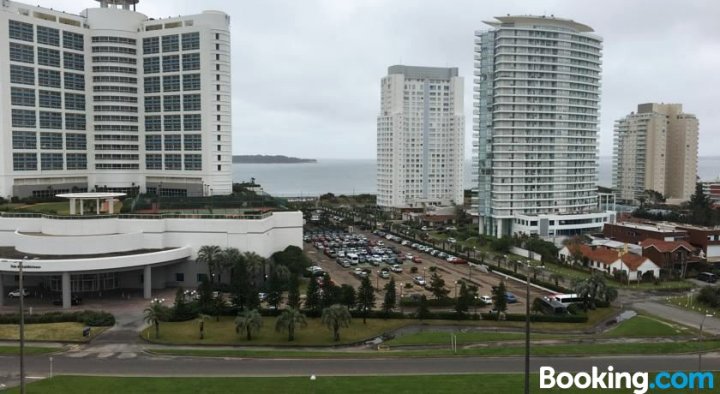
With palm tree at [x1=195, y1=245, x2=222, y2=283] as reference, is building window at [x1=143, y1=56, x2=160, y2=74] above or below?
above

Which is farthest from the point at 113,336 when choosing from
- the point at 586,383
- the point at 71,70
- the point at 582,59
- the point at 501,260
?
the point at 582,59

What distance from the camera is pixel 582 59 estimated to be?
102 metres

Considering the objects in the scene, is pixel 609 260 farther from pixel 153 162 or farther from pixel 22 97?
pixel 22 97

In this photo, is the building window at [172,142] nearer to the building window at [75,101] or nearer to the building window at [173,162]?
the building window at [173,162]

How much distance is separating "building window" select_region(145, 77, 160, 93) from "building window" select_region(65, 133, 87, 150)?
44.8ft

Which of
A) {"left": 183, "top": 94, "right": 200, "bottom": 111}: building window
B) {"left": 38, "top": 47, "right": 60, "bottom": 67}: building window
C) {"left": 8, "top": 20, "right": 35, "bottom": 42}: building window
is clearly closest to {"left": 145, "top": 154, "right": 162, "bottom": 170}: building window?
{"left": 183, "top": 94, "right": 200, "bottom": 111}: building window

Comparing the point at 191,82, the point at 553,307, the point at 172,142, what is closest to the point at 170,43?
the point at 191,82

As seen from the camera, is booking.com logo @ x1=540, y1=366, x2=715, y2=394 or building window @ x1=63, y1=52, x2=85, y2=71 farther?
building window @ x1=63, y1=52, x2=85, y2=71

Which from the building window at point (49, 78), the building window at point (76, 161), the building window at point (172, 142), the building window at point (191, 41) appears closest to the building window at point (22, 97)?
the building window at point (49, 78)

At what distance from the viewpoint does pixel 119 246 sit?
203 feet

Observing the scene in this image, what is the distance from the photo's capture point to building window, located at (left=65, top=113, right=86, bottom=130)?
A: 95.9 m

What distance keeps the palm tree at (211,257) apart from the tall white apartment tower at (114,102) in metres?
35.0

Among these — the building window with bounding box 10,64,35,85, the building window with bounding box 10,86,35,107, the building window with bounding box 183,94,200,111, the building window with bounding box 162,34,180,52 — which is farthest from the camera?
the building window with bounding box 162,34,180,52

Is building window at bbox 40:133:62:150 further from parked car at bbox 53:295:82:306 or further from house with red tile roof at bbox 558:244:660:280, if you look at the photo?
house with red tile roof at bbox 558:244:660:280
